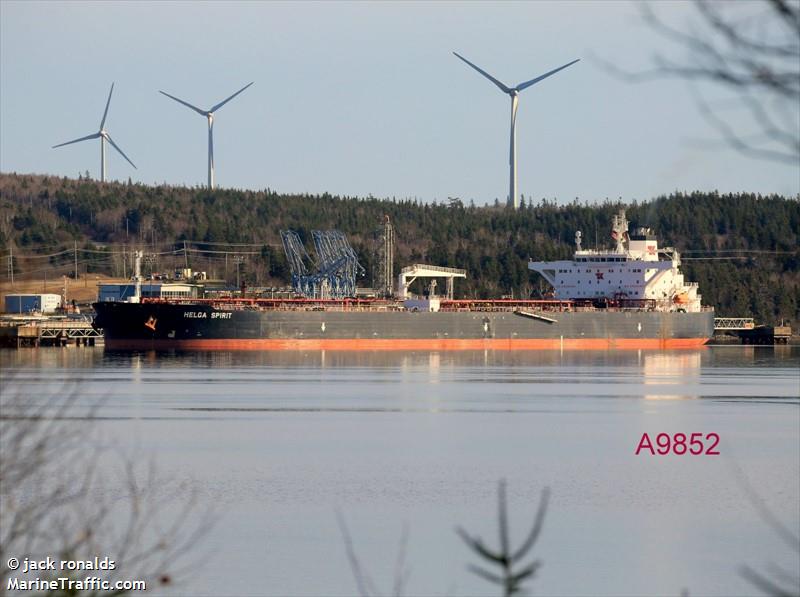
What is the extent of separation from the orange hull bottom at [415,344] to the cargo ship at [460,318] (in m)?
0.06

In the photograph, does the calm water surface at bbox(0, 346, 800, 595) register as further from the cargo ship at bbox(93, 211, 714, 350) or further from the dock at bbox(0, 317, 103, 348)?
the dock at bbox(0, 317, 103, 348)

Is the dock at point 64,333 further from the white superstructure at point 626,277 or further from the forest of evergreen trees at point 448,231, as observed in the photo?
the forest of evergreen trees at point 448,231

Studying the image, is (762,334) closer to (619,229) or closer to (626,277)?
(619,229)

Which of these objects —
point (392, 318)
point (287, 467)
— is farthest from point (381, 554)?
point (392, 318)

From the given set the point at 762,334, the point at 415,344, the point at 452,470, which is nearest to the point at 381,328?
the point at 415,344

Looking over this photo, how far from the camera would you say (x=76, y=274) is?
143 metres

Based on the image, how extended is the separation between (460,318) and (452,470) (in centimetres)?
5402

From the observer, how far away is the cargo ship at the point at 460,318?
7625 cm

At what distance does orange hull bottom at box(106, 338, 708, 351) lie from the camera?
77500mm

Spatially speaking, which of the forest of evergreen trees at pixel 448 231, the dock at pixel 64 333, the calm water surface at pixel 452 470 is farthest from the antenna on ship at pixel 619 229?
the forest of evergreen trees at pixel 448 231

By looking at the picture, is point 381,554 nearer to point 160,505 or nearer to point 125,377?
point 160,505

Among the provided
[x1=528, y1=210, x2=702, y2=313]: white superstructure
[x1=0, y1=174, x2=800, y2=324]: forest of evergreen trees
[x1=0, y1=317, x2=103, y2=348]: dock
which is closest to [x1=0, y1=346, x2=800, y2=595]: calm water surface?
[x1=528, y1=210, x2=702, y2=313]: white superstructure

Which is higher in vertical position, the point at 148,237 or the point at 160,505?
the point at 148,237

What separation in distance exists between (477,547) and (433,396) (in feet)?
129
